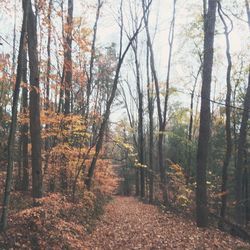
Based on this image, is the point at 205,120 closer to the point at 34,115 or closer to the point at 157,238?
the point at 157,238

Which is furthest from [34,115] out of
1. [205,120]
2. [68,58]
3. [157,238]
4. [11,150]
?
[68,58]

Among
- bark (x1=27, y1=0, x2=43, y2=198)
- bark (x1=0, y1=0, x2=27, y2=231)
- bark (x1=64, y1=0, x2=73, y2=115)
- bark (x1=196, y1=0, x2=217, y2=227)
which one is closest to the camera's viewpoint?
bark (x1=0, y1=0, x2=27, y2=231)

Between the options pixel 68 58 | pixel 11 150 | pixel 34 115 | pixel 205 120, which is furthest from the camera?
pixel 68 58

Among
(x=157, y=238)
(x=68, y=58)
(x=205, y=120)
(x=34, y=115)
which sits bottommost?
(x=157, y=238)

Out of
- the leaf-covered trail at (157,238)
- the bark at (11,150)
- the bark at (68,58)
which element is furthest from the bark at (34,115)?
the bark at (68,58)

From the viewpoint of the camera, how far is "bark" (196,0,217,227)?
1021 cm

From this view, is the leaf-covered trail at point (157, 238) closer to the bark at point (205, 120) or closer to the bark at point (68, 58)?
the bark at point (205, 120)

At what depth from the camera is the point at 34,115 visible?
342 inches

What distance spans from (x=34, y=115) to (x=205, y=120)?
201 inches

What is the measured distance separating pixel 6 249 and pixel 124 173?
41.5 m

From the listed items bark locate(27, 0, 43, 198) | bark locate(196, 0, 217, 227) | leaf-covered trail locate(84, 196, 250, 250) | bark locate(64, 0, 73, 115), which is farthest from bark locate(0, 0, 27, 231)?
bark locate(196, 0, 217, 227)

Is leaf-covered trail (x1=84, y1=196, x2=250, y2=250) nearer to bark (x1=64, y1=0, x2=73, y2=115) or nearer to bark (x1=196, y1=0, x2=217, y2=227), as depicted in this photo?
bark (x1=196, y1=0, x2=217, y2=227)

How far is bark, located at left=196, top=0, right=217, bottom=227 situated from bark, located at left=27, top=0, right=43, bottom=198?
488 centimetres

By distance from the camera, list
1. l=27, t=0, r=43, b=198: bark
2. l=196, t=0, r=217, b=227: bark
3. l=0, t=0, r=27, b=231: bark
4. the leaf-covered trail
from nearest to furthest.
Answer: l=0, t=0, r=27, b=231: bark
the leaf-covered trail
l=27, t=0, r=43, b=198: bark
l=196, t=0, r=217, b=227: bark
